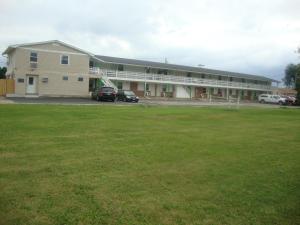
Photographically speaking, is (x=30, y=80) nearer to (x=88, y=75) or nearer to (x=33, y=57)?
A: (x=33, y=57)

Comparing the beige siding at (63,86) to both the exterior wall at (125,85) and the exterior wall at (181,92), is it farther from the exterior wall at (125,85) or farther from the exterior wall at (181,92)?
the exterior wall at (181,92)

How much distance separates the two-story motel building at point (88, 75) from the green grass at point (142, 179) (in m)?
28.0

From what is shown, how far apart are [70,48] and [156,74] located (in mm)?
19071

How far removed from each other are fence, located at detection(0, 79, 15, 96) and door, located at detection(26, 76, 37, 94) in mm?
1533

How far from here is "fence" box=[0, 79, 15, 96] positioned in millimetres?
38219

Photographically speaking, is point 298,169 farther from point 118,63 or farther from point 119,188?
point 118,63

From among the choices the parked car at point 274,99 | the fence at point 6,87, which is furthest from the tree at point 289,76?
the fence at point 6,87

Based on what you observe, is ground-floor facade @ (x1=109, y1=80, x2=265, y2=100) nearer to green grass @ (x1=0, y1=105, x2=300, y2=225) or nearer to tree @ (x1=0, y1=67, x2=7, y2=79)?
tree @ (x1=0, y1=67, x2=7, y2=79)

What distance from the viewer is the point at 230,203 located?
6.41 meters

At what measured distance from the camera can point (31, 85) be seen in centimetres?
3956

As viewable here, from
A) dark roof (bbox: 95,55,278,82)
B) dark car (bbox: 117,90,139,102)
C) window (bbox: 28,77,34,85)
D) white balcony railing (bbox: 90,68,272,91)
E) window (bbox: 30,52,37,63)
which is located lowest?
dark car (bbox: 117,90,139,102)

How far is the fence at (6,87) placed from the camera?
1505 inches

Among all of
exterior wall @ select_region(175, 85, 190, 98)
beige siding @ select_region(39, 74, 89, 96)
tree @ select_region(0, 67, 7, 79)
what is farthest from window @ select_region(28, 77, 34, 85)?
exterior wall @ select_region(175, 85, 190, 98)

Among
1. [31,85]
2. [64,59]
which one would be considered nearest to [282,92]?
[64,59]
